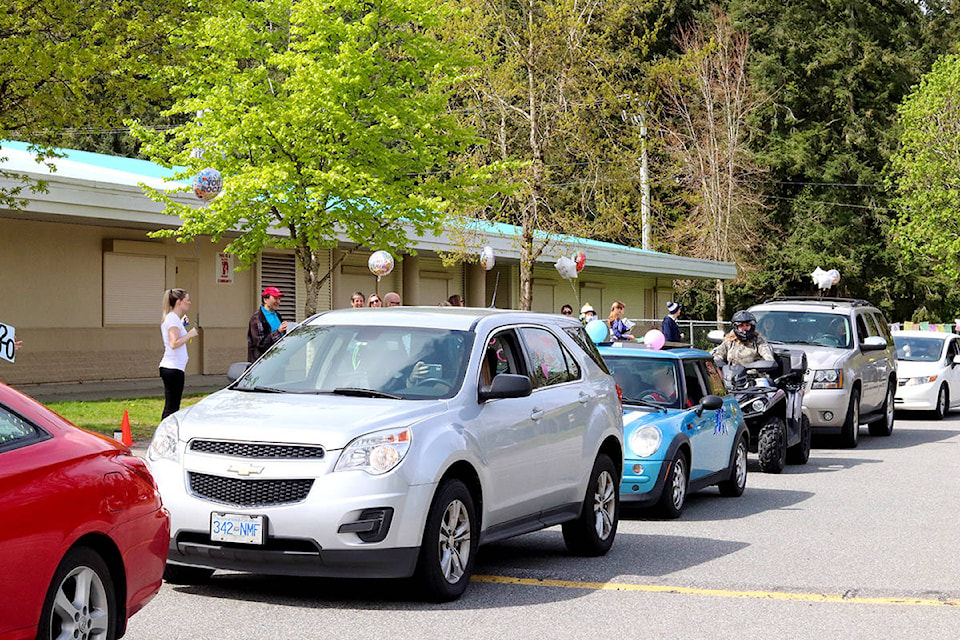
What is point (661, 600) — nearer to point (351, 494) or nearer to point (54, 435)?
point (351, 494)

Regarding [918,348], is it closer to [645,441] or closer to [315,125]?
[315,125]

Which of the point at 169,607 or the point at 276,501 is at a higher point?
the point at 276,501

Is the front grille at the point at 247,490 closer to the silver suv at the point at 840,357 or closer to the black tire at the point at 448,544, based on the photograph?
the black tire at the point at 448,544

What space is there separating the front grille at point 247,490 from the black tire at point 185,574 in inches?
29.7

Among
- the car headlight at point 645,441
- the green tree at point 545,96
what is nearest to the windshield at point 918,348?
the green tree at point 545,96

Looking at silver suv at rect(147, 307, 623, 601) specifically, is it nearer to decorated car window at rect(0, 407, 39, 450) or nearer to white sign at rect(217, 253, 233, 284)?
decorated car window at rect(0, 407, 39, 450)

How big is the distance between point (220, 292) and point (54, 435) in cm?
2503

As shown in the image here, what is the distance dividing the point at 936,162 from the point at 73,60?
156 ft

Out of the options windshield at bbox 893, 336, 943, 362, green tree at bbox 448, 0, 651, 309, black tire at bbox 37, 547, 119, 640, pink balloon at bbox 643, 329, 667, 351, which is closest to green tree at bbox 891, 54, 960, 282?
green tree at bbox 448, 0, 651, 309

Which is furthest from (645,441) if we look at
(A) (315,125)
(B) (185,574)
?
(A) (315,125)

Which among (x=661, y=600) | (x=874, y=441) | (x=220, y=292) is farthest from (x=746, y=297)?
(x=661, y=600)

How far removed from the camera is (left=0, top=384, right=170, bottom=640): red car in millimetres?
5004

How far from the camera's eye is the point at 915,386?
83.1ft

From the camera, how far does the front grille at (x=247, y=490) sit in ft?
24.0
